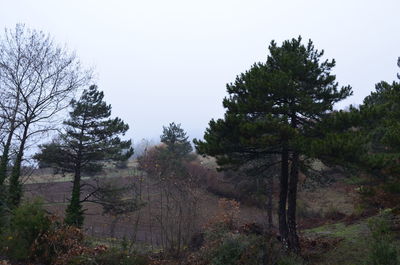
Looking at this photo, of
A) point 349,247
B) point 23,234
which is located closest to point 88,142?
point 23,234

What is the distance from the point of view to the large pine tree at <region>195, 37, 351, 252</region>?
37.8 ft

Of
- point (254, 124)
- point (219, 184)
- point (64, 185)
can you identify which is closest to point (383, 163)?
point (254, 124)

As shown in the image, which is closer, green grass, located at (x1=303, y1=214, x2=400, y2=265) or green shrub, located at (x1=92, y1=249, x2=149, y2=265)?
green shrub, located at (x1=92, y1=249, x2=149, y2=265)

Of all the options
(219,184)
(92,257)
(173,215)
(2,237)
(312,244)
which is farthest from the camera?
(219,184)

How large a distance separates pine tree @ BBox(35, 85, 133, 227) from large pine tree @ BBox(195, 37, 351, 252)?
12.3 m

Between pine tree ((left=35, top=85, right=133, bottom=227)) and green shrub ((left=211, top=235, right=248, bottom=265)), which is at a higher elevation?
pine tree ((left=35, top=85, right=133, bottom=227))

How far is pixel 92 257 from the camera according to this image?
9961mm

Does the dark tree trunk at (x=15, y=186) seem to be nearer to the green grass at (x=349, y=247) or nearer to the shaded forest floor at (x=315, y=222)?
the shaded forest floor at (x=315, y=222)

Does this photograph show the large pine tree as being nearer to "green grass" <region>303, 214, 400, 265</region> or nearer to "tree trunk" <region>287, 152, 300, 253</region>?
"tree trunk" <region>287, 152, 300, 253</region>

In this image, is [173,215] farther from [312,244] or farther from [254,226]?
[312,244]

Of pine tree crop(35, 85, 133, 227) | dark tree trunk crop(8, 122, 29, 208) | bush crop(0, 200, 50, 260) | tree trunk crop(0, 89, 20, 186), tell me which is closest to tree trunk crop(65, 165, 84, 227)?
pine tree crop(35, 85, 133, 227)

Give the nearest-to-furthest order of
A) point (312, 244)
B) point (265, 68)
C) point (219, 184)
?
point (265, 68)
point (312, 244)
point (219, 184)

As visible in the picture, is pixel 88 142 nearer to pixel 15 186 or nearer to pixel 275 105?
pixel 15 186

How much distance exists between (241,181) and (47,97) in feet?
66.9
